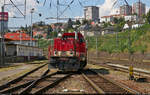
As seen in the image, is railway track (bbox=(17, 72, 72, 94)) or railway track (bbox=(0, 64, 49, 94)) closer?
railway track (bbox=(17, 72, 72, 94))

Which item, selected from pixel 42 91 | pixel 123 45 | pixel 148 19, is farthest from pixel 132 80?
pixel 148 19

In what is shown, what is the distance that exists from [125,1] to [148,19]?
62699mm

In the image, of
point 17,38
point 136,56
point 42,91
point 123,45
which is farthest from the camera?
point 17,38

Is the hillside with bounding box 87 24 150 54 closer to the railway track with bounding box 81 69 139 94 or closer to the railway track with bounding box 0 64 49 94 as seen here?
the railway track with bounding box 0 64 49 94

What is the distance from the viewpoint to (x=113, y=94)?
25.9 feet

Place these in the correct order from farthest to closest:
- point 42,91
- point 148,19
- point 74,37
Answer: point 148,19, point 74,37, point 42,91

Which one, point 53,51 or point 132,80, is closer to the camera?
point 132,80

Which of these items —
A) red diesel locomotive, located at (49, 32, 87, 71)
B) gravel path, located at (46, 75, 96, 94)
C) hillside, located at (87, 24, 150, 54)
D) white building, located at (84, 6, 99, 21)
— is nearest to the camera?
gravel path, located at (46, 75, 96, 94)

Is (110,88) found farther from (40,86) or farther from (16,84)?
(16,84)

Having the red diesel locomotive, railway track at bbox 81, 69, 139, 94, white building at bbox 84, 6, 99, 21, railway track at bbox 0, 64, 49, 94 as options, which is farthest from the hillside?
railway track at bbox 81, 69, 139, 94

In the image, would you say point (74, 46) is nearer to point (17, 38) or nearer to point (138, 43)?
point (138, 43)

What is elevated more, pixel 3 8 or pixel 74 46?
pixel 3 8

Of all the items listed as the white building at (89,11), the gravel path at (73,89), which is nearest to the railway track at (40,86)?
the gravel path at (73,89)

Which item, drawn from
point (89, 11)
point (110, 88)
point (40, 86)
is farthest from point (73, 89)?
point (89, 11)
